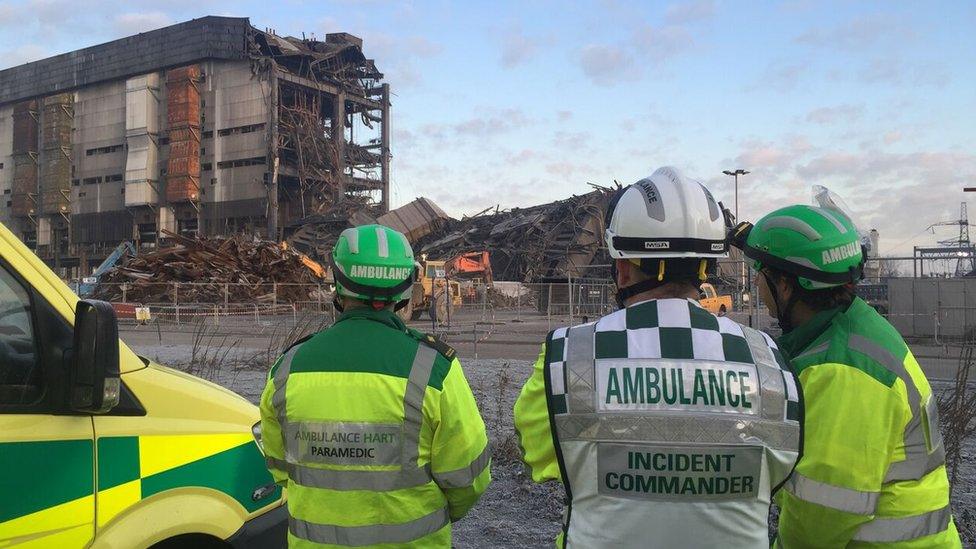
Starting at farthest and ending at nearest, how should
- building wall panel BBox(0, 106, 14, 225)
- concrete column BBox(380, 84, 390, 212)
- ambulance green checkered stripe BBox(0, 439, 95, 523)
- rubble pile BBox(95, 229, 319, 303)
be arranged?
1. building wall panel BBox(0, 106, 14, 225)
2. concrete column BBox(380, 84, 390, 212)
3. rubble pile BBox(95, 229, 319, 303)
4. ambulance green checkered stripe BBox(0, 439, 95, 523)

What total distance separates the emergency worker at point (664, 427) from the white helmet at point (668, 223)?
15cm

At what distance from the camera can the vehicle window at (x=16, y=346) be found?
2154 millimetres

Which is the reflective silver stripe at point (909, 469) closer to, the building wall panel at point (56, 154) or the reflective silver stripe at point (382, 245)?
the reflective silver stripe at point (382, 245)

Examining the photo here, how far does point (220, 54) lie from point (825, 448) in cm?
5925

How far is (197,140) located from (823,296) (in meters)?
59.0

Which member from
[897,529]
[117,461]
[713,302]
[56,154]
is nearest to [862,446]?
[897,529]

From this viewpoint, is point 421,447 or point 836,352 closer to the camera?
point 836,352

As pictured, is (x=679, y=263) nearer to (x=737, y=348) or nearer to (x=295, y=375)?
(x=737, y=348)

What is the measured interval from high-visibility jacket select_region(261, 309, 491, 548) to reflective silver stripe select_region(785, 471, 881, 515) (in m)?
0.96

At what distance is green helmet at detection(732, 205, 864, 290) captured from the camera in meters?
2.23

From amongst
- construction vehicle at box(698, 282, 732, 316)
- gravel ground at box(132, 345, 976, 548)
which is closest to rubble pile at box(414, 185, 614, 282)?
construction vehicle at box(698, 282, 732, 316)

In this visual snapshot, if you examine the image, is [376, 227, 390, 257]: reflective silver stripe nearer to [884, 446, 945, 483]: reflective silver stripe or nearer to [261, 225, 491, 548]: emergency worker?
[261, 225, 491, 548]: emergency worker

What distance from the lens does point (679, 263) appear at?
5.83 ft

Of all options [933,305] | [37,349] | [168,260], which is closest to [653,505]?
[37,349]
